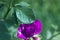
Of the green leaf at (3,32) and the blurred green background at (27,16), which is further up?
the blurred green background at (27,16)

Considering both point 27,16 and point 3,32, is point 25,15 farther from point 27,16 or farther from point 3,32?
point 3,32

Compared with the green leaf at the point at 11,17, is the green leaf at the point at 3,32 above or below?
below

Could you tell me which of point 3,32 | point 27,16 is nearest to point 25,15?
point 27,16

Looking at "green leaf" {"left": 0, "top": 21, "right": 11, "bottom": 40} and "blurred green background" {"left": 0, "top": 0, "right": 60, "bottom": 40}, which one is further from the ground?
"blurred green background" {"left": 0, "top": 0, "right": 60, "bottom": 40}

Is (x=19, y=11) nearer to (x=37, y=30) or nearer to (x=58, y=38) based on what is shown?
(x=37, y=30)
